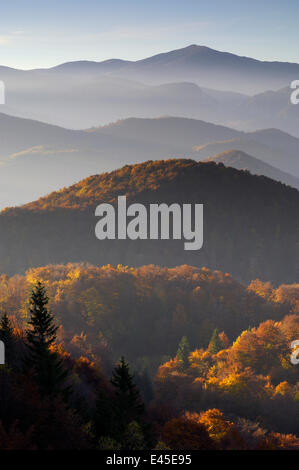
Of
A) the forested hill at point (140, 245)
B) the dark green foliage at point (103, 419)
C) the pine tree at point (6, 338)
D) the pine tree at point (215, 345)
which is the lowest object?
the pine tree at point (215, 345)

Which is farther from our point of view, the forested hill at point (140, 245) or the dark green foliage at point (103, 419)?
the forested hill at point (140, 245)

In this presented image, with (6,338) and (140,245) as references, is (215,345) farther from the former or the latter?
(140,245)

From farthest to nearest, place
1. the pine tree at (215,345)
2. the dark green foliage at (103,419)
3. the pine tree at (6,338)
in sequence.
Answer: the pine tree at (215,345) < the pine tree at (6,338) < the dark green foliage at (103,419)

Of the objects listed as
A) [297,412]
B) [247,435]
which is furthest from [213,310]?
[247,435]

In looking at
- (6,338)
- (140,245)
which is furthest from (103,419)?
(140,245)

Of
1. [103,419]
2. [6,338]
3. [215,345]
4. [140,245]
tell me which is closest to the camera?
[103,419]

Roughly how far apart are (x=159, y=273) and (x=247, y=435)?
8081 cm

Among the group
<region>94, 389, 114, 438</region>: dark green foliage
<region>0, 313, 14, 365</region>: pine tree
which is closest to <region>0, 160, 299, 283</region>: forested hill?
<region>0, 313, 14, 365</region>: pine tree

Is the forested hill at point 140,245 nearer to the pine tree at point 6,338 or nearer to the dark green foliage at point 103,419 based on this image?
the pine tree at point 6,338

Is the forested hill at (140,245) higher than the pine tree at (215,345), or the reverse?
the forested hill at (140,245)

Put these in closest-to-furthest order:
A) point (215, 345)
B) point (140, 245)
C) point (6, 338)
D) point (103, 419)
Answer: point (103, 419), point (6, 338), point (215, 345), point (140, 245)

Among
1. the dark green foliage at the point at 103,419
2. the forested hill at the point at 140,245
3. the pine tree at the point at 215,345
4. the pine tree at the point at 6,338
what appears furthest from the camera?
the forested hill at the point at 140,245

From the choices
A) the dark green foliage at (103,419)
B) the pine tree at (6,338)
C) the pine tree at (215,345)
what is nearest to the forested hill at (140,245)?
the pine tree at (215,345)

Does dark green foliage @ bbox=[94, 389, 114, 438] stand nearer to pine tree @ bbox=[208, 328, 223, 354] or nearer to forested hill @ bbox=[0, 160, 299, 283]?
pine tree @ bbox=[208, 328, 223, 354]
